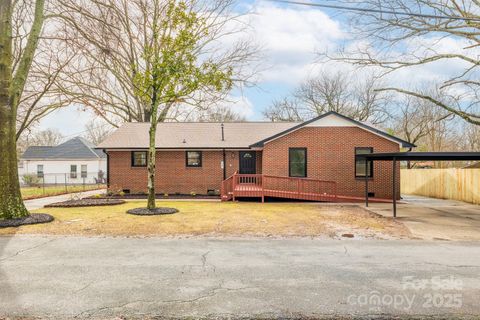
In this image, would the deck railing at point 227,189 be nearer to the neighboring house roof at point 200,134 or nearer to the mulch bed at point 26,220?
the neighboring house roof at point 200,134

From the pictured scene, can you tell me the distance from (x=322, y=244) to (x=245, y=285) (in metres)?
3.73

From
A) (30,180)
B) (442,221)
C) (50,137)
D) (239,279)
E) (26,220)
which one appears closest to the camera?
(239,279)

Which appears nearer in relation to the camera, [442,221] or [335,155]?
[442,221]

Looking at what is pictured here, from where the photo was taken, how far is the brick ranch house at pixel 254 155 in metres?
19.0

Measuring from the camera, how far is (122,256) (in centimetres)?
750

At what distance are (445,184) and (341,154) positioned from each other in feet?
25.7

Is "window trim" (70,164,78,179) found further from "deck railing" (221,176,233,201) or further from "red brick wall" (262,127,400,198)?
"red brick wall" (262,127,400,198)

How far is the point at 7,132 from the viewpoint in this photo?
1187 cm

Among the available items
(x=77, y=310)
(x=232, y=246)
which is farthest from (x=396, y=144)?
(x=77, y=310)

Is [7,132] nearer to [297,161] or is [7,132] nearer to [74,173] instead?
[297,161]

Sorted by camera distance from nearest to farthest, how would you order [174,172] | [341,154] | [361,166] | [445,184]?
[341,154] < [361,166] < [445,184] < [174,172]

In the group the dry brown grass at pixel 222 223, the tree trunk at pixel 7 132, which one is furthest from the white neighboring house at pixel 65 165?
the tree trunk at pixel 7 132

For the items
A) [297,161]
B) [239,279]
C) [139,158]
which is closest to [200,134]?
[139,158]

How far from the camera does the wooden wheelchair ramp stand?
18.2 m
